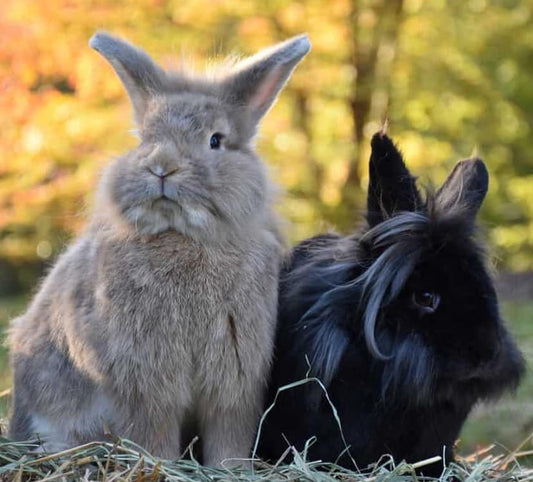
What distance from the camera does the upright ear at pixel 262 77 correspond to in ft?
9.43

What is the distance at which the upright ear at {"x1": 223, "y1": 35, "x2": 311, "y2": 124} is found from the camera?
2875mm

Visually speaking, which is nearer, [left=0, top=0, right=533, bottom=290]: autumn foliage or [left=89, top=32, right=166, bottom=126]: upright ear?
[left=89, top=32, right=166, bottom=126]: upright ear

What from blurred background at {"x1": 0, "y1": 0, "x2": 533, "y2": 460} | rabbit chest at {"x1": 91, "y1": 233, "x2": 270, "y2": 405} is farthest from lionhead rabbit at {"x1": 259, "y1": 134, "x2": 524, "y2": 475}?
blurred background at {"x1": 0, "y1": 0, "x2": 533, "y2": 460}

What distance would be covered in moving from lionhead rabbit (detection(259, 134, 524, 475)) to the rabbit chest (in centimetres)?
28

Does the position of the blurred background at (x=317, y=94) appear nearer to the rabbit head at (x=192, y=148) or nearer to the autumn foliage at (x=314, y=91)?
the autumn foliage at (x=314, y=91)

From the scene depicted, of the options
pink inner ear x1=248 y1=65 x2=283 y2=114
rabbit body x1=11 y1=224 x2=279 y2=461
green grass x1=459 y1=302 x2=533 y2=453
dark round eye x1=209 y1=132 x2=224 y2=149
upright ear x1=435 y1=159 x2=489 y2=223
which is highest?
pink inner ear x1=248 y1=65 x2=283 y2=114

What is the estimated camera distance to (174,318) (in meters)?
2.69

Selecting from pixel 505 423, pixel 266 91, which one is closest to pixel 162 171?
pixel 266 91

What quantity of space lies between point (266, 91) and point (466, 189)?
0.68 m

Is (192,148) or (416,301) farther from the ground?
(192,148)

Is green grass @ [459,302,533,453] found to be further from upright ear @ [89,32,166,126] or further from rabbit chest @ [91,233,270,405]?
upright ear @ [89,32,166,126]

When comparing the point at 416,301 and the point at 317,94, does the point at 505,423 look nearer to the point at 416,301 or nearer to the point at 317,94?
the point at 416,301

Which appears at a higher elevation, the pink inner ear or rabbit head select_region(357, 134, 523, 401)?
the pink inner ear

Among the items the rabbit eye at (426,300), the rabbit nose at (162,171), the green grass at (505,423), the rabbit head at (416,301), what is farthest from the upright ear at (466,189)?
the green grass at (505,423)
